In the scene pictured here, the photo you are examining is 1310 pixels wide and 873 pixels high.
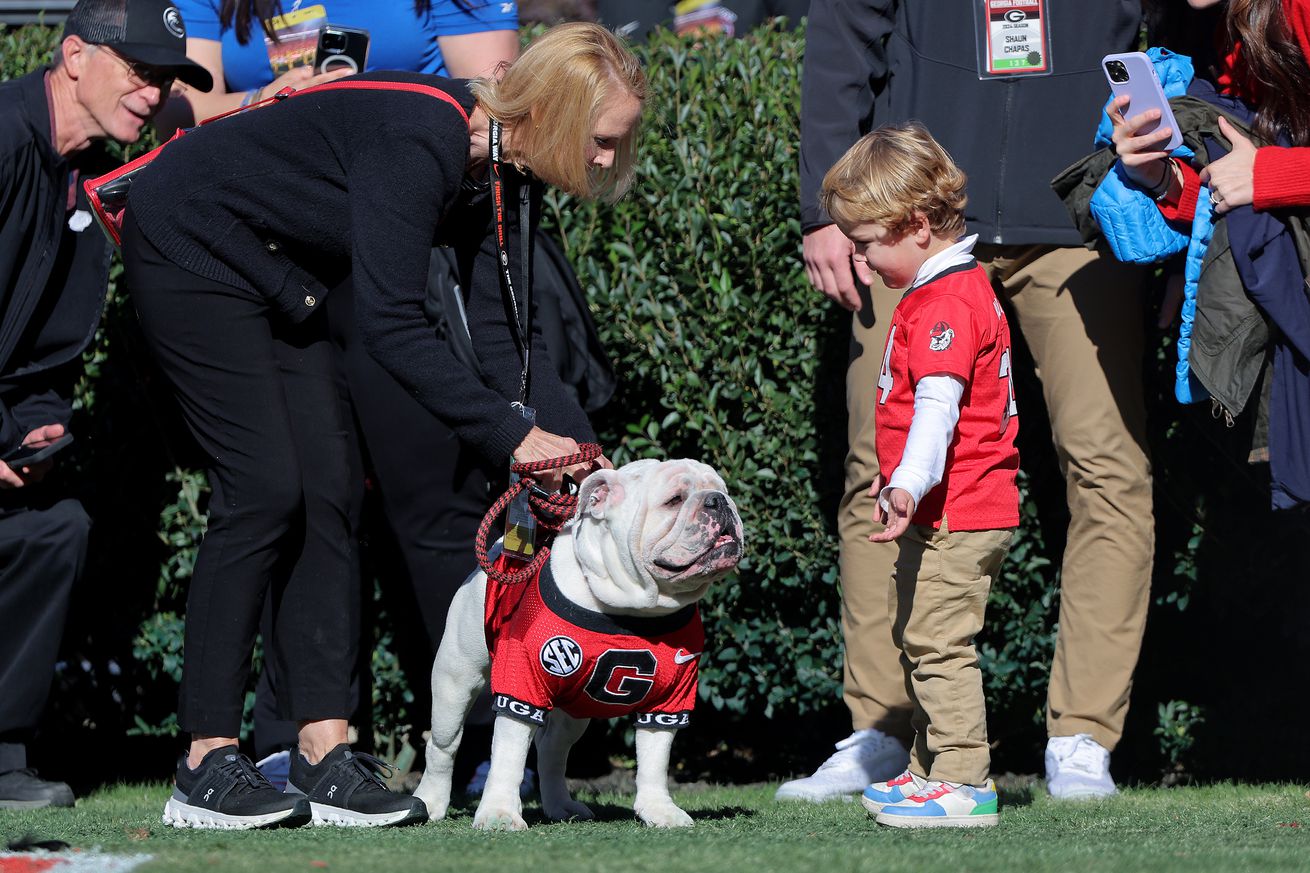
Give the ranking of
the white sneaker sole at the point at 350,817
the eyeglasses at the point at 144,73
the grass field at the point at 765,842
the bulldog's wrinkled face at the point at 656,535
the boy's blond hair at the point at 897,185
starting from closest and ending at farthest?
1. the grass field at the point at 765,842
2. the bulldog's wrinkled face at the point at 656,535
3. the white sneaker sole at the point at 350,817
4. the boy's blond hair at the point at 897,185
5. the eyeglasses at the point at 144,73

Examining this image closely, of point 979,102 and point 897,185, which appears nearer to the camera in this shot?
point 897,185

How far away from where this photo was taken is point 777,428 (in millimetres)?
4949

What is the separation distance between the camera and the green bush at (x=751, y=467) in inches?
193

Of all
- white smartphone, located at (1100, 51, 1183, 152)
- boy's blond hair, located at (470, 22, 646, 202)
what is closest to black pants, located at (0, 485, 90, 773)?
boy's blond hair, located at (470, 22, 646, 202)

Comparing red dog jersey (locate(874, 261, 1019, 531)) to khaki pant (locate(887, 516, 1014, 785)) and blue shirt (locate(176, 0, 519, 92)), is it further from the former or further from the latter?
blue shirt (locate(176, 0, 519, 92))

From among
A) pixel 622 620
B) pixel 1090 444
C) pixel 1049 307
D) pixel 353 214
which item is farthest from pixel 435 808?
pixel 1049 307

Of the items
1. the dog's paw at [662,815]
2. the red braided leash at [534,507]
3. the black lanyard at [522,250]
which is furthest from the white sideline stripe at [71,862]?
the black lanyard at [522,250]

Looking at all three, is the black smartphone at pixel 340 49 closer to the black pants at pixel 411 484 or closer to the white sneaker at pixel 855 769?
the black pants at pixel 411 484

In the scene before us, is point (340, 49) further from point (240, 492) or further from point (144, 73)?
point (240, 492)

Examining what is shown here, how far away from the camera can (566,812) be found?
3967mm

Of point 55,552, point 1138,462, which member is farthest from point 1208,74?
point 55,552

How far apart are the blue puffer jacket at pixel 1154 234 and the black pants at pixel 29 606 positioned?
128 inches

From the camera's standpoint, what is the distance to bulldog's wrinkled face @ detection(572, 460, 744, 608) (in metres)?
3.43

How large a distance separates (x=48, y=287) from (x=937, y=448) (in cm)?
290
